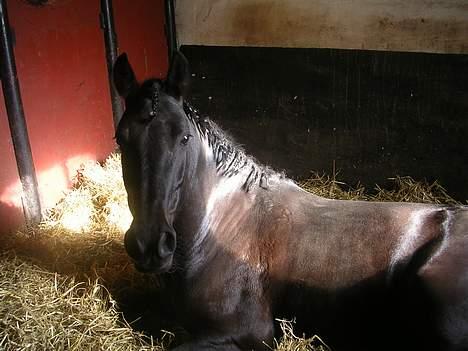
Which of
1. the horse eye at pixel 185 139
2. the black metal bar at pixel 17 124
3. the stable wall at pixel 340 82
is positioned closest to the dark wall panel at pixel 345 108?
the stable wall at pixel 340 82

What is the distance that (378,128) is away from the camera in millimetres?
4520

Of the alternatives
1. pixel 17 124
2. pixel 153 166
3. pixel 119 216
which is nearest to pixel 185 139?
pixel 153 166

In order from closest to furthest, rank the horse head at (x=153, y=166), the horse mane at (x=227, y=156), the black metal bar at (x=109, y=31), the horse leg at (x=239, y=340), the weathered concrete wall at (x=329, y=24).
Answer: the horse head at (x=153, y=166) < the horse leg at (x=239, y=340) < the horse mane at (x=227, y=156) < the weathered concrete wall at (x=329, y=24) < the black metal bar at (x=109, y=31)

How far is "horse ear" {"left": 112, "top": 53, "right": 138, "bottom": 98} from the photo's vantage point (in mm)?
2428

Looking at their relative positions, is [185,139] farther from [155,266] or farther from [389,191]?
[389,191]

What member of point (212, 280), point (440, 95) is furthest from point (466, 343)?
point (440, 95)

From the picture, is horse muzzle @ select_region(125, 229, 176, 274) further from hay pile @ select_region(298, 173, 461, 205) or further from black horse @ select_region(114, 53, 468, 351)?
hay pile @ select_region(298, 173, 461, 205)

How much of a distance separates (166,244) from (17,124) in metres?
2.23

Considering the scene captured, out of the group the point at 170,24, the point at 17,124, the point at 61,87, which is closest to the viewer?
the point at 17,124

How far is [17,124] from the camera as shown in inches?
148

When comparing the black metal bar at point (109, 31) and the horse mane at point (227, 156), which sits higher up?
the black metal bar at point (109, 31)

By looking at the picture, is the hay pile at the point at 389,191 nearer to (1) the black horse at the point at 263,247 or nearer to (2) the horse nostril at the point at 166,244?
(1) the black horse at the point at 263,247

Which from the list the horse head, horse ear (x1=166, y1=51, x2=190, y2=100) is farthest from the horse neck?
horse ear (x1=166, y1=51, x2=190, y2=100)

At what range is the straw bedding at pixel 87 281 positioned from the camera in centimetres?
255
